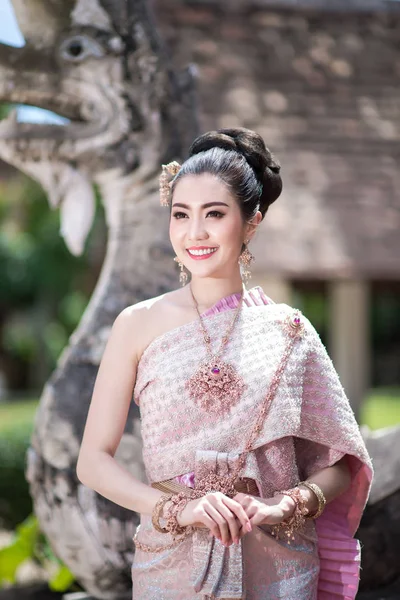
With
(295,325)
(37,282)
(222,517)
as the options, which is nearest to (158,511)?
(222,517)

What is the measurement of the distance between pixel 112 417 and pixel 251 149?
0.68 meters

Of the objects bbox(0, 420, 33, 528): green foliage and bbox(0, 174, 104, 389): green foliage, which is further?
bbox(0, 174, 104, 389): green foliage

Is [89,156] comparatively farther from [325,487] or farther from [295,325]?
[325,487]

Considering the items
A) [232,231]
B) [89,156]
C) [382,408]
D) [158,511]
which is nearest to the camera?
[158,511]

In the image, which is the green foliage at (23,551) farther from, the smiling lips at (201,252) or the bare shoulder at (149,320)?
the smiling lips at (201,252)

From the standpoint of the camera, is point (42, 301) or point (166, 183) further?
point (42, 301)

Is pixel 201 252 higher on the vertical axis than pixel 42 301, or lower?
lower

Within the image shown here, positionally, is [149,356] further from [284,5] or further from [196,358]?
[284,5]

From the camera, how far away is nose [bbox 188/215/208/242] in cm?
179

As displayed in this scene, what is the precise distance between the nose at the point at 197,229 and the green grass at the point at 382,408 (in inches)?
254

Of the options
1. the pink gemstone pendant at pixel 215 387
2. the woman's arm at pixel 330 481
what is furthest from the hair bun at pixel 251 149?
the woman's arm at pixel 330 481

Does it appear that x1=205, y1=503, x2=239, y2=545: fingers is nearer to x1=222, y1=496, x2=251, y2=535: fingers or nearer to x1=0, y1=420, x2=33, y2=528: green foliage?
x1=222, y1=496, x2=251, y2=535: fingers

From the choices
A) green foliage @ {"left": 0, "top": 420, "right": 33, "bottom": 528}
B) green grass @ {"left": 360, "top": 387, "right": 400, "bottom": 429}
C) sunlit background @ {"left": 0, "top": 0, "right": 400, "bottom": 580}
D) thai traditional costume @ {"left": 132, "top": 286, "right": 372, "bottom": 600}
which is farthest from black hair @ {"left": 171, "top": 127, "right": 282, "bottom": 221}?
sunlit background @ {"left": 0, "top": 0, "right": 400, "bottom": 580}

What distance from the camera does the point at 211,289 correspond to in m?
1.91
